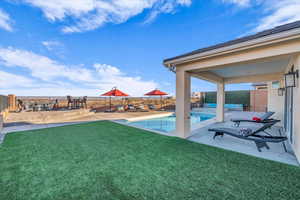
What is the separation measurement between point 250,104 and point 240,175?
1719cm

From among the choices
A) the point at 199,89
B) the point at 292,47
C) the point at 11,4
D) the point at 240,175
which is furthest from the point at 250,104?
the point at 11,4

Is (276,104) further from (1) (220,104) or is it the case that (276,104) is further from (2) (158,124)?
(2) (158,124)

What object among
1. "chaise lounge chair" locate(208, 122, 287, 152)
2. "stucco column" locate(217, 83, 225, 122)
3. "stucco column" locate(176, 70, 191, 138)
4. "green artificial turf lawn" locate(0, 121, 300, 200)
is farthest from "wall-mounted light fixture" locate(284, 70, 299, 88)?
"stucco column" locate(217, 83, 225, 122)

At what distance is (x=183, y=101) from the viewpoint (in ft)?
17.5

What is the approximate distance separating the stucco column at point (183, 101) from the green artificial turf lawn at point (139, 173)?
3.64 ft

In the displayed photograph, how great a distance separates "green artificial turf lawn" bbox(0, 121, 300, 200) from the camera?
221cm

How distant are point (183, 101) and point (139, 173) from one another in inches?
133

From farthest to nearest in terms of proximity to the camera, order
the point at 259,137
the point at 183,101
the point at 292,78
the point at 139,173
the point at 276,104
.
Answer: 1. the point at 276,104
2. the point at 183,101
3. the point at 259,137
4. the point at 292,78
5. the point at 139,173

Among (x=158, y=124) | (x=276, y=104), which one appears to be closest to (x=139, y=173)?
(x=158, y=124)

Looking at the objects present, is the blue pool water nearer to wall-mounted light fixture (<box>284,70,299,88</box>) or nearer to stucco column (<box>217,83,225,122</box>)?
stucco column (<box>217,83,225,122</box>)

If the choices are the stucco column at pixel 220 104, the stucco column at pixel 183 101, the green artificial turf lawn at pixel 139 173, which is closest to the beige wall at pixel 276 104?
the stucco column at pixel 220 104

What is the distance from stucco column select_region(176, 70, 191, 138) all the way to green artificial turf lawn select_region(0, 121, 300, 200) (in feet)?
3.64

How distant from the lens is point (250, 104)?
16047 millimetres

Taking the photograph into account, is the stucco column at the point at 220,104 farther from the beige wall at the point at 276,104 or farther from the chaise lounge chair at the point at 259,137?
the chaise lounge chair at the point at 259,137
